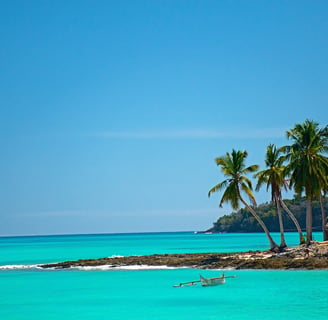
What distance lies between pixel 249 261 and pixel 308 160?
9.49 m

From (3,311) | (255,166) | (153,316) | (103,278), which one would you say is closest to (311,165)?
(255,166)

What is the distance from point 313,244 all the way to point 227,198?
7.96 metres

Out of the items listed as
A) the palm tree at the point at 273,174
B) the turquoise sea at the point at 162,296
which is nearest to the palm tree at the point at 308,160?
the palm tree at the point at 273,174

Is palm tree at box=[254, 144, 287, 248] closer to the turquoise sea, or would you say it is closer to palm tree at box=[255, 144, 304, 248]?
palm tree at box=[255, 144, 304, 248]

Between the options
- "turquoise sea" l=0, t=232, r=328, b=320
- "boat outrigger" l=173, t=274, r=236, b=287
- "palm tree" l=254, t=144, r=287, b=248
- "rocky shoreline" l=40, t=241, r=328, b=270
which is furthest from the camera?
"palm tree" l=254, t=144, r=287, b=248

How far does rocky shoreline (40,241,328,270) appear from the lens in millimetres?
42094

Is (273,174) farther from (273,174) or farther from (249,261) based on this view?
(249,261)

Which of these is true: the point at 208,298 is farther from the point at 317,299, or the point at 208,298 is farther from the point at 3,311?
the point at 3,311

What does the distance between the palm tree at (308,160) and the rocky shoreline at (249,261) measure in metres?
3.40

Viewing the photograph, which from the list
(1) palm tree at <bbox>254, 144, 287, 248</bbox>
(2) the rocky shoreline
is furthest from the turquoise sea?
(1) palm tree at <bbox>254, 144, 287, 248</bbox>

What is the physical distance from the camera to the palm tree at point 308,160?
1869 inches

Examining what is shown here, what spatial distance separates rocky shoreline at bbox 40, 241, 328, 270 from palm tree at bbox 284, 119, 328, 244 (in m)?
3.40

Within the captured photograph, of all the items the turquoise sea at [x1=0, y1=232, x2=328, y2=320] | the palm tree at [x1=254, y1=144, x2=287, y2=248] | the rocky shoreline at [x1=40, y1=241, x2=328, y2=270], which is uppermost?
the palm tree at [x1=254, y1=144, x2=287, y2=248]

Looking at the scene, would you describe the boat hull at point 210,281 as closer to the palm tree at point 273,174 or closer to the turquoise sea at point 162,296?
the turquoise sea at point 162,296
